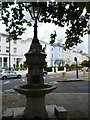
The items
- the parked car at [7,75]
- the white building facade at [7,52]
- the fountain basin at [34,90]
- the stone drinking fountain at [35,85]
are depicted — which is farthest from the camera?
the white building facade at [7,52]

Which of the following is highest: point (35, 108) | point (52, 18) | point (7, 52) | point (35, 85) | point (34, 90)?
point (7, 52)

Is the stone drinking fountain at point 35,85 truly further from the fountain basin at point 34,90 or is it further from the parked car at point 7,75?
the parked car at point 7,75

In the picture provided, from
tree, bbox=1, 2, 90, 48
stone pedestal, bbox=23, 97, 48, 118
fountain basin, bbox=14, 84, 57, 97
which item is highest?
tree, bbox=1, 2, 90, 48

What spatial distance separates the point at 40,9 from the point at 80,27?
2004mm

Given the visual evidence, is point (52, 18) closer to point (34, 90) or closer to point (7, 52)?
point (34, 90)

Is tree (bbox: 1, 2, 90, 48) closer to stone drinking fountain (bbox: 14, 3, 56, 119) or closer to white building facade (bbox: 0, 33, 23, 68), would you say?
stone drinking fountain (bbox: 14, 3, 56, 119)

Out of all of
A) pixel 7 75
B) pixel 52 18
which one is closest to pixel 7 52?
pixel 7 75

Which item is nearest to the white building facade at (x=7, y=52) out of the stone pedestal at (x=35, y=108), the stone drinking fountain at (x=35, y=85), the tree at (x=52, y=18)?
the tree at (x=52, y=18)

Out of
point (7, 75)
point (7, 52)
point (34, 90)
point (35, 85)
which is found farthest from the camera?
point (7, 52)

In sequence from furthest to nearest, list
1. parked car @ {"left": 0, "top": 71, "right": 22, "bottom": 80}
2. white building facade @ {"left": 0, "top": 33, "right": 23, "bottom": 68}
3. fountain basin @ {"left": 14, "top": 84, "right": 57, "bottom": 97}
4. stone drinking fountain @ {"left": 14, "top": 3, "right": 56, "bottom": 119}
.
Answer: white building facade @ {"left": 0, "top": 33, "right": 23, "bottom": 68}, parked car @ {"left": 0, "top": 71, "right": 22, "bottom": 80}, stone drinking fountain @ {"left": 14, "top": 3, "right": 56, "bottom": 119}, fountain basin @ {"left": 14, "top": 84, "right": 57, "bottom": 97}

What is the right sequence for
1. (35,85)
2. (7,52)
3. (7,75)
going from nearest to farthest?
1. (35,85)
2. (7,75)
3. (7,52)

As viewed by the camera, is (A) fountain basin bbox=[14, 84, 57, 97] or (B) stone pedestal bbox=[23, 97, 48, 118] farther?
(B) stone pedestal bbox=[23, 97, 48, 118]

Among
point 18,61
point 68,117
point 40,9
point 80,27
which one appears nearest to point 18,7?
point 40,9

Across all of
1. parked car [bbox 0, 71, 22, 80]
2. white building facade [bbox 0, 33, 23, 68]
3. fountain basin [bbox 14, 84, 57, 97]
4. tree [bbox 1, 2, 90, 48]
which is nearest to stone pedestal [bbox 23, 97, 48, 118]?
fountain basin [bbox 14, 84, 57, 97]
